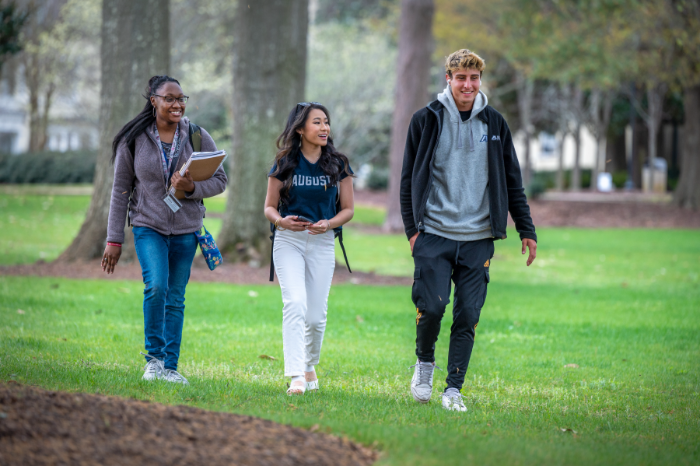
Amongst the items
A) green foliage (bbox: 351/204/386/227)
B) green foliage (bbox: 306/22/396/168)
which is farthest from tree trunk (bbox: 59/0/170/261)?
green foliage (bbox: 306/22/396/168)

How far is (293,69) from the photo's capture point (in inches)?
534

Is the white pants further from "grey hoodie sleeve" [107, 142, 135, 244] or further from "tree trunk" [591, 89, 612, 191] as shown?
"tree trunk" [591, 89, 612, 191]

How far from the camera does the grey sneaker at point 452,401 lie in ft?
17.2

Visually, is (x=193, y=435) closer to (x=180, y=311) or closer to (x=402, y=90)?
(x=180, y=311)

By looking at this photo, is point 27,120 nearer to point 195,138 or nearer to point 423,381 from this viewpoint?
point 195,138

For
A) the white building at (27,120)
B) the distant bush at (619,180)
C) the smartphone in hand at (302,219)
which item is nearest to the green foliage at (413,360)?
the smartphone in hand at (302,219)

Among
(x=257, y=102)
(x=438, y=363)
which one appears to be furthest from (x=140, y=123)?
(x=257, y=102)

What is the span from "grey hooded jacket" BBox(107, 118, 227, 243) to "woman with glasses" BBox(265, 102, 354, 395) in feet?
1.94

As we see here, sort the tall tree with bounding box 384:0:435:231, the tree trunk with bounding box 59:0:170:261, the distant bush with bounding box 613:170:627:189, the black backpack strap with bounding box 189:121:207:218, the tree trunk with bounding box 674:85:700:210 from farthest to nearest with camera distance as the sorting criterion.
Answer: the distant bush with bounding box 613:170:627:189 → the tree trunk with bounding box 674:85:700:210 → the tall tree with bounding box 384:0:435:231 → the tree trunk with bounding box 59:0:170:261 → the black backpack strap with bounding box 189:121:207:218

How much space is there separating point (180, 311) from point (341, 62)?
30602mm

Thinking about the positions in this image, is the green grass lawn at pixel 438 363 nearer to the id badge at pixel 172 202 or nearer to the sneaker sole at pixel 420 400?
the sneaker sole at pixel 420 400

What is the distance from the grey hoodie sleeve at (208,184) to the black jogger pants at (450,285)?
4.90 feet

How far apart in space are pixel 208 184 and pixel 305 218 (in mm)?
753

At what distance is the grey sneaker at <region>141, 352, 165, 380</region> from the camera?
555 centimetres
